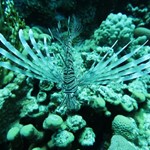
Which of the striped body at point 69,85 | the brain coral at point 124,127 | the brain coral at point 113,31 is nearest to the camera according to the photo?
the striped body at point 69,85

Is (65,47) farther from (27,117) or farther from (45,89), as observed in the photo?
(27,117)

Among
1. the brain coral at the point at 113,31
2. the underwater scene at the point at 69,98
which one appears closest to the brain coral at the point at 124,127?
the underwater scene at the point at 69,98

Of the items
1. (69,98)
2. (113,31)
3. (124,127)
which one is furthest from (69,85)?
(113,31)

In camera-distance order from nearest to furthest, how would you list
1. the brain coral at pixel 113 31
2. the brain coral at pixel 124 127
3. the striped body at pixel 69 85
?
the striped body at pixel 69 85 < the brain coral at pixel 124 127 < the brain coral at pixel 113 31

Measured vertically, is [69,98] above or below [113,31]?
below

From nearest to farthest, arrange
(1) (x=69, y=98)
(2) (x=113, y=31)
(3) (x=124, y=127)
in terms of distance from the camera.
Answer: (1) (x=69, y=98) < (3) (x=124, y=127) < (2) (x=113, y=31)

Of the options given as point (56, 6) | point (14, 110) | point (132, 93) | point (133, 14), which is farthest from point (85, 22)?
point (14, 110)

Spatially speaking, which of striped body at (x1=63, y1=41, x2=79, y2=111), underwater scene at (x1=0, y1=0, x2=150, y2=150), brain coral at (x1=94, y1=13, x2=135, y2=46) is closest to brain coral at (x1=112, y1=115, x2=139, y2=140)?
underwater scene at (x1=0, y1=0, x2=150, y2=150)

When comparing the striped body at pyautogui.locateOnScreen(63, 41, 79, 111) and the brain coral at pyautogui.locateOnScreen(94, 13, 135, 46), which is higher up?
the brain coral at pyautogui.locateOnScreen(94, 13, 135, 46)

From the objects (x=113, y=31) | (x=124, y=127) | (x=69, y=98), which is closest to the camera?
(x=69, y=98)

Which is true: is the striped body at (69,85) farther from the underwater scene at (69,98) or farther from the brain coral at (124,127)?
the brain coral at (124,127)

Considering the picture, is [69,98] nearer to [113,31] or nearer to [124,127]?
[124,127]

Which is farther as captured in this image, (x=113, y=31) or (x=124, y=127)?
(x=113, y=31)

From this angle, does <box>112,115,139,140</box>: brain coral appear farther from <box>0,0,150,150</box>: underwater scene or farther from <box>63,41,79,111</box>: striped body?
<box>63,41,79,111</box>: striped body
